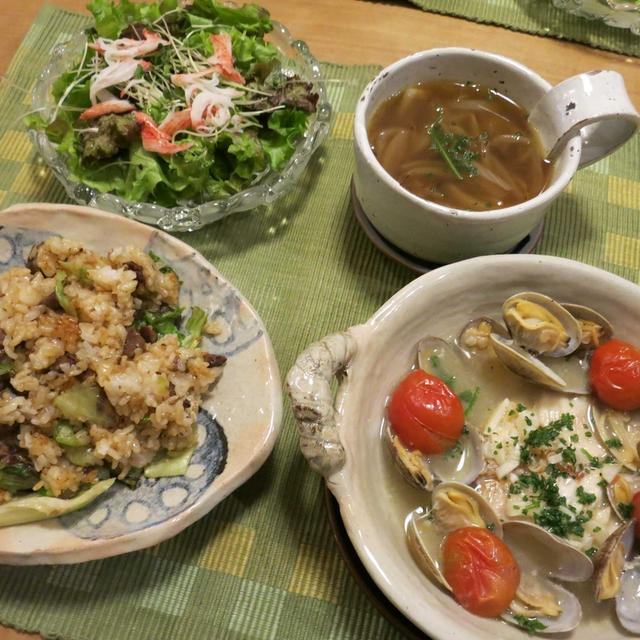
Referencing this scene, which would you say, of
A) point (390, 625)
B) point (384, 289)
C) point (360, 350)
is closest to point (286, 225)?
point (384, 289)

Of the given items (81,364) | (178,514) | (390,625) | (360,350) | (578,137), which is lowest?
(390,625)

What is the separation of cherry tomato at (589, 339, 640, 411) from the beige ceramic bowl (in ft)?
0.23

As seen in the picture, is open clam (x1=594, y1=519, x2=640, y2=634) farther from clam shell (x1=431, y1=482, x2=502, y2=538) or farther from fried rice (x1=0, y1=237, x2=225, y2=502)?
fried rice (x1=0, y1=237, x2=225, y2=502)

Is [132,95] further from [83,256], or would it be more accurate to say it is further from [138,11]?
[83,256]

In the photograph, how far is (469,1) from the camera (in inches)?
89.0

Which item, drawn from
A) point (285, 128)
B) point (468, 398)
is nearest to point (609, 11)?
point (285, 128)

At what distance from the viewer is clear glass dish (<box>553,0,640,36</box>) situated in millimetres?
2154

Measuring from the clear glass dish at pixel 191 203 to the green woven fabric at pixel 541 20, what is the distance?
0.62 meters

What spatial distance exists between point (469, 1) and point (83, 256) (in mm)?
1756

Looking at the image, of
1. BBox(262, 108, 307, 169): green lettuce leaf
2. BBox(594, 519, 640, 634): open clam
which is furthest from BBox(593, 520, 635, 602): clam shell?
BBox(262, 108, 307, 169): green lettuce leaf

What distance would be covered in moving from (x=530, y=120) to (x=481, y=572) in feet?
3.81

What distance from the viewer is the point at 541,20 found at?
2227mm

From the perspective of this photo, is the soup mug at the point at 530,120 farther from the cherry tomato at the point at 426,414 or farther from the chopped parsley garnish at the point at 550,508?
the chopped parsley garnish at the point at 550,508

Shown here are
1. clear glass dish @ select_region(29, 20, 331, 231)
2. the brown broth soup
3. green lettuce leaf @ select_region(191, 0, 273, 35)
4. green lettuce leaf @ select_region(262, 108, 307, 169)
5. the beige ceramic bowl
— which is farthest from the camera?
green lettuce leaf @ select_region(191, 0, 273, 35)
